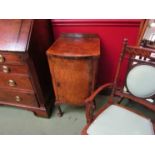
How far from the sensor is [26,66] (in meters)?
1.33

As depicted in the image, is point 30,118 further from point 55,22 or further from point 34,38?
point 55,22

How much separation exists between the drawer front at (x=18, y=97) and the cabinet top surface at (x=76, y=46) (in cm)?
59

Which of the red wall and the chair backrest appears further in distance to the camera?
the red wall

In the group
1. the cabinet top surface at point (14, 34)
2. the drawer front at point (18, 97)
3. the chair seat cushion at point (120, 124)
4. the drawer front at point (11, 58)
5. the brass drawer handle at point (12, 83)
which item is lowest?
the drawer front at point (18, 97)

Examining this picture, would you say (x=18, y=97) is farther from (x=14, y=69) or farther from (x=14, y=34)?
(x=14, y=34)

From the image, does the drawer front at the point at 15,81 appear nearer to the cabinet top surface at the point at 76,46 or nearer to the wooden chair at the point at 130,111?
the cabinet top surface at the point at 76,46

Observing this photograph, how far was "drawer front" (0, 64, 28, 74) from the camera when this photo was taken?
1.36m

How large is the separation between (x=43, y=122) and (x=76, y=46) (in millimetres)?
982

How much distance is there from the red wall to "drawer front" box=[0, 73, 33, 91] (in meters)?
0.60

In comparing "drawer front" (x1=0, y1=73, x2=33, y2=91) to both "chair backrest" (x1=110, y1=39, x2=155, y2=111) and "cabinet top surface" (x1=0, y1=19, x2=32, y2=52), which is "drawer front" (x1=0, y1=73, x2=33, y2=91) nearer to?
"cabinet top surface" (x1=0, y1=19, x2=32, y2=52)

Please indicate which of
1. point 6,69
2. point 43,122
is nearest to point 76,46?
point 6,69

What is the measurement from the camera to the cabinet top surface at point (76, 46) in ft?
4.06

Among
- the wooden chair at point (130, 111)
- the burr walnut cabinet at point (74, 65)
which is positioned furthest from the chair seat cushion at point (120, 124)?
the burr walnut cabinet at point (74, 65)

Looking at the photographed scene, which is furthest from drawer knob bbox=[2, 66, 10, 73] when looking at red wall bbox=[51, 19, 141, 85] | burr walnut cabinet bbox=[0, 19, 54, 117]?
red wall bbox=[51, 19, 141, 85]
